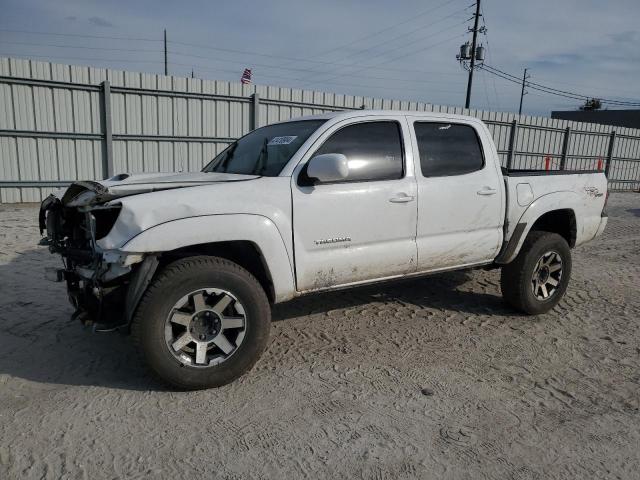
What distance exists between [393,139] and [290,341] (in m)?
1.83

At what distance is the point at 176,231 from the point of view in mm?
3008

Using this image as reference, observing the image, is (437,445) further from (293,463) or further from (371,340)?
(371,340)

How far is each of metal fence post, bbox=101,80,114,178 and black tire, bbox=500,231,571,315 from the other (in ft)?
29.0

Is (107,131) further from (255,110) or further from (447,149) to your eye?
(447,149)

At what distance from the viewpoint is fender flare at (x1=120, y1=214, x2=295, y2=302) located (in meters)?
2.93

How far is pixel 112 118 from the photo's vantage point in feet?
34.7

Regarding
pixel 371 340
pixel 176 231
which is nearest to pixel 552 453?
pixel 371 340

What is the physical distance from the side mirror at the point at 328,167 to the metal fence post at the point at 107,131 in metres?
8.53

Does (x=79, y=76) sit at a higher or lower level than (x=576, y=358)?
higher

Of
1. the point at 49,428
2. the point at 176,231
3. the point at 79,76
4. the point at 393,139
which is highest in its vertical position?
the point at 79,76

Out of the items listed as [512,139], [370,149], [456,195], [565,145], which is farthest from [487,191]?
[565,145]

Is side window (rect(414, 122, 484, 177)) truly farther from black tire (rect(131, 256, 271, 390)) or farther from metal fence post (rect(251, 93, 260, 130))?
metal fence post (rect(251, 93, 260, 130))

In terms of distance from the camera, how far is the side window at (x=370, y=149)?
3.75 meters

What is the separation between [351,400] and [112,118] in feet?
31.1
